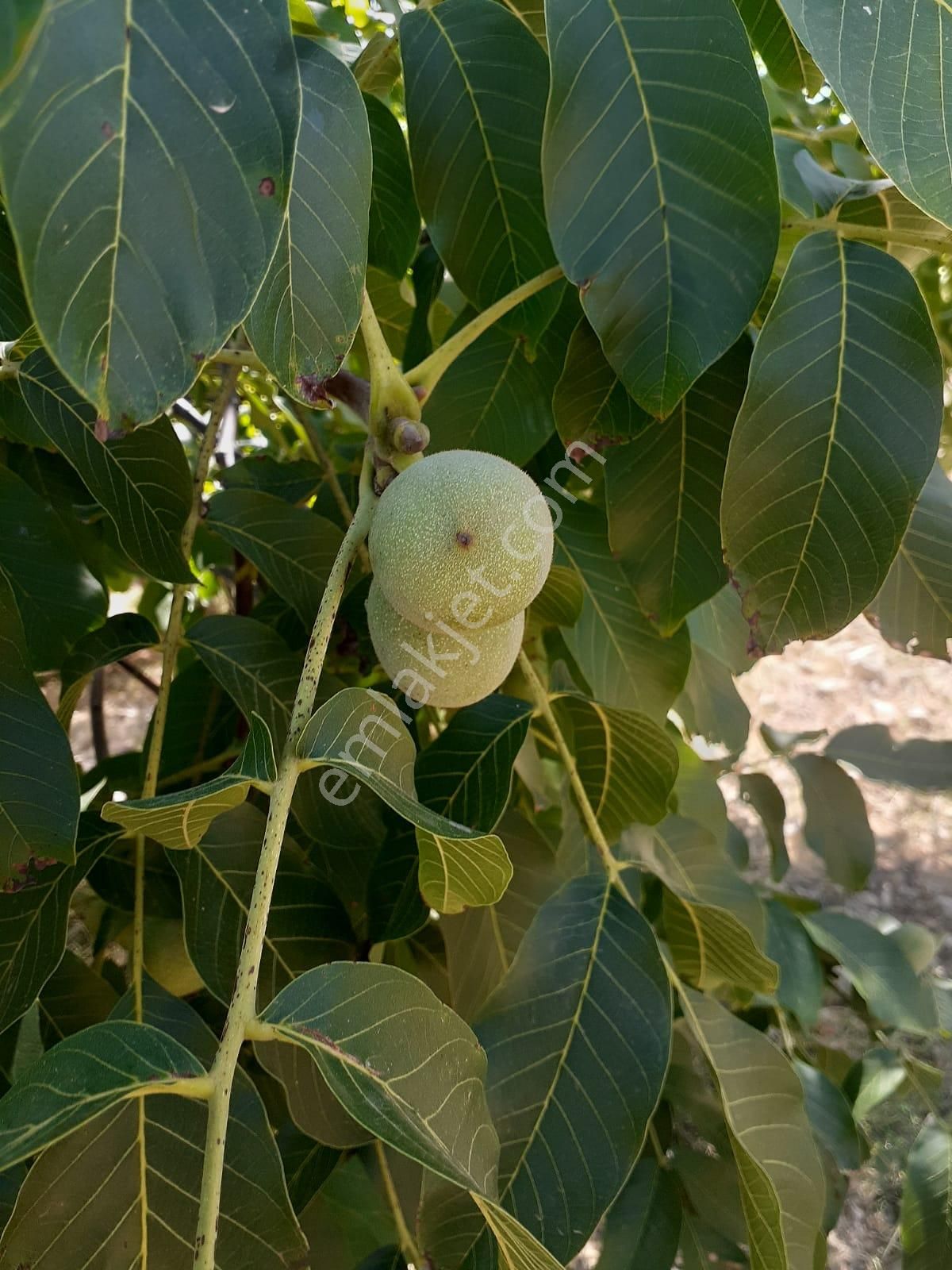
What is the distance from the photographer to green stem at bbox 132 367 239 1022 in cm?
66

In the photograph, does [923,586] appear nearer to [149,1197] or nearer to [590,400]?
[590,400]

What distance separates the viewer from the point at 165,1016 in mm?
635

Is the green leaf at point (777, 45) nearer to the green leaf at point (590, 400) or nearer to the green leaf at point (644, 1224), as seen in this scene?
the green leaf at point (590, 400)

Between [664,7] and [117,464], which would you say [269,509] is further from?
[664,7]

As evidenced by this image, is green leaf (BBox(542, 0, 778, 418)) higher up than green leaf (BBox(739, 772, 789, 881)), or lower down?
higher up

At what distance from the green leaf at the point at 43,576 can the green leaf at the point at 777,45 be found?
0.65 metres

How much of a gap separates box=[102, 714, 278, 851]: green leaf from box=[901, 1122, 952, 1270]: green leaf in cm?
87

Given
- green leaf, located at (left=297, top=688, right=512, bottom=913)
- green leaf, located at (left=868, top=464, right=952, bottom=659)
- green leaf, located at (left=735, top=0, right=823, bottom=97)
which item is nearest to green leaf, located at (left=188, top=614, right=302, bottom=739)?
green leaf, located at (left=297, top=688, right=512, bottom=913)

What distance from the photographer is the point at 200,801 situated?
1.64 ft

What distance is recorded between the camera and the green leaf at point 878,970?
4.00 ft

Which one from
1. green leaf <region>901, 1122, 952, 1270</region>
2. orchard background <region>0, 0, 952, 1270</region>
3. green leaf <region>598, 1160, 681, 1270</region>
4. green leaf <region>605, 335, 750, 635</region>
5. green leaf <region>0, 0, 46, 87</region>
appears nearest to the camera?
green leaf <region>0, 0, 46, 87</region>

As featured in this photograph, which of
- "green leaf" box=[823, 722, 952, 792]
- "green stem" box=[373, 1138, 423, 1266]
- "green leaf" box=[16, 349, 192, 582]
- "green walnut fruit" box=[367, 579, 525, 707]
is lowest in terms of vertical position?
"green leaf" box=[823, 722, 952, 792]

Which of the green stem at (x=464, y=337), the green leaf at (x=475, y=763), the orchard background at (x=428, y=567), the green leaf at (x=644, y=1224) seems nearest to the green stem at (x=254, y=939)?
the orchard background at (x=428, y=567)

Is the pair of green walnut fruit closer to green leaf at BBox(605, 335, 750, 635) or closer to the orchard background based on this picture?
the orchard background
